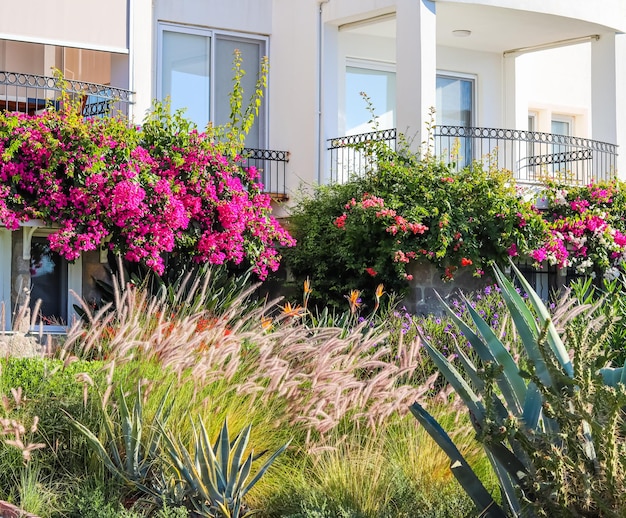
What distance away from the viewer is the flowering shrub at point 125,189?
12.2 metres

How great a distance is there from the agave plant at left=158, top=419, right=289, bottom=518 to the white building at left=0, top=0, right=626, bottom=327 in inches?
363

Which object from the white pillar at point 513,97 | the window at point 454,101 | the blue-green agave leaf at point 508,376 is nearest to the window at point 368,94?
the window at point 454,101

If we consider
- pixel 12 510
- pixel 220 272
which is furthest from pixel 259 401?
pixel 220 272

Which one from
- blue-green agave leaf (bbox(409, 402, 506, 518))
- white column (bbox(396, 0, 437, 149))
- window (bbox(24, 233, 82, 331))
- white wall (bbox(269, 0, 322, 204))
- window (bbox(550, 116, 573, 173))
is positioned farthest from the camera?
window (bbox(550, 116, 573, 173))

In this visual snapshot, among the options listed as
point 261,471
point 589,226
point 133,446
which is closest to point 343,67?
point 589,226

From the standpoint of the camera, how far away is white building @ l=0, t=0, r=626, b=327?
1538 cm

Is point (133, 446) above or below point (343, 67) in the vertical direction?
below

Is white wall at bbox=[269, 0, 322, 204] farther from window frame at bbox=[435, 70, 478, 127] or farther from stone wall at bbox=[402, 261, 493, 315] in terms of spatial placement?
stone wall at bbox=[402, 261, 493, 315]

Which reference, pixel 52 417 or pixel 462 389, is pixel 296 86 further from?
pixel 462 389

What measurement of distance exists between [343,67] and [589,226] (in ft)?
15.8

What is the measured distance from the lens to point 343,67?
17.0m

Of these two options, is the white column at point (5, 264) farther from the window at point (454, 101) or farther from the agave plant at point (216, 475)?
the window at point (454, 101)

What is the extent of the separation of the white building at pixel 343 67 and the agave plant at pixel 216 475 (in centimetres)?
922

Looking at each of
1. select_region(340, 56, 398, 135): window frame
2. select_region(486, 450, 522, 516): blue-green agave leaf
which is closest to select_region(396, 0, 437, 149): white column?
select_region(340, 56, 398, 135): window frame
